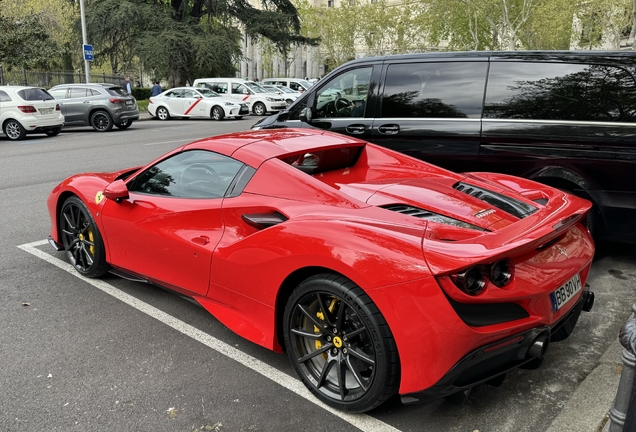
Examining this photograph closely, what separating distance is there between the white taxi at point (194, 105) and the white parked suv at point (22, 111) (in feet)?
27.4

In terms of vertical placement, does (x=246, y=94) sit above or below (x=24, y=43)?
below

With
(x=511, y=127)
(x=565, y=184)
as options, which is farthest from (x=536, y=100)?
(x=565, y=184)

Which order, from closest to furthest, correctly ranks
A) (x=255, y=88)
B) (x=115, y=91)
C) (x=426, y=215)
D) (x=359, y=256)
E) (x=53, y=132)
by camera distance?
(x=359, y=256)
(x=426, y=215)
(x=53, y=132)
(x=115, y=91)
(x=255, y=88)

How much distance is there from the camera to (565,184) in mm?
4980

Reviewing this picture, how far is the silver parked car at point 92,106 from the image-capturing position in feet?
62.0

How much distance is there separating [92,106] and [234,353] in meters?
17.5

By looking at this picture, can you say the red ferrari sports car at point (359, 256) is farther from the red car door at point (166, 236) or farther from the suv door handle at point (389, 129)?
the suv door handle at point (389, 129)

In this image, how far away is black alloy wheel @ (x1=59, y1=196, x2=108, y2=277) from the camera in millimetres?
4536

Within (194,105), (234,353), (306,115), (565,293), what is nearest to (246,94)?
(194,105)

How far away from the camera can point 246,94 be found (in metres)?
26.6

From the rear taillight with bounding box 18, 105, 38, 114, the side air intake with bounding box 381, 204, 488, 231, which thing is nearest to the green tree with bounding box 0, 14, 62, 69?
the rear taillight with bounding box 18, 105, 38, 114

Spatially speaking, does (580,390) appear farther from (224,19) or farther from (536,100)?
(224,19)

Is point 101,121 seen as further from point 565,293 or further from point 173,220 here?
point 565,293

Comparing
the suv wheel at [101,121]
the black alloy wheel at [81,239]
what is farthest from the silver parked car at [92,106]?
the black alloy wheel at [81,239]
